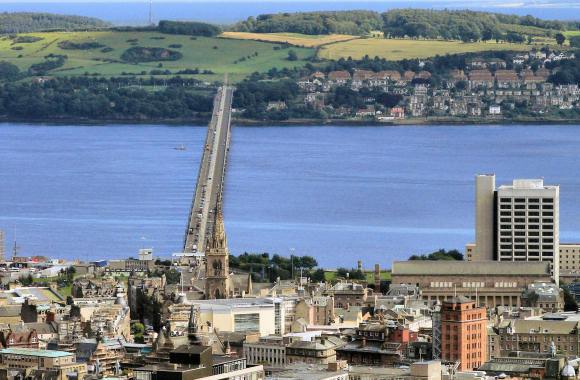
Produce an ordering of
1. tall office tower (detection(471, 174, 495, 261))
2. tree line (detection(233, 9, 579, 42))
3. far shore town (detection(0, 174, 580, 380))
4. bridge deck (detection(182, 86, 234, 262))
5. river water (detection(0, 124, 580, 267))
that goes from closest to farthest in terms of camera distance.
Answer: far shore town (detection(0, 174, 580, 380))
tall office tower (detection(471, 174, 495, 261))
bridge deck (detection(182, 86, 234, 262))
river water (detection(0, 124, 580, 267))
tree line (detection(233, 9, 579, 42))

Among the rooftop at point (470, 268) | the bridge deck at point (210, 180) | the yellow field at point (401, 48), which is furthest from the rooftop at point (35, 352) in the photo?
the yellow field at point (401, 48)

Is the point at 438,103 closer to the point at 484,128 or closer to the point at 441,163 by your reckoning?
the point at 484,128

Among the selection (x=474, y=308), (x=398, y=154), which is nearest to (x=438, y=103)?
(x=398, y=154)

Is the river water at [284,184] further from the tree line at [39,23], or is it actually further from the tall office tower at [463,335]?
the tree line at [39,23]

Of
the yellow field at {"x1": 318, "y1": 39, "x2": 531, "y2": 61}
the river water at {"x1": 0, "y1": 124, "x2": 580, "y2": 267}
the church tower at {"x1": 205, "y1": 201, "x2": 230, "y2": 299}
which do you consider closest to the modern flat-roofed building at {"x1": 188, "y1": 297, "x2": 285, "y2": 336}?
the church tower at {"x1": 205, "y1": 201, "x2": 230, "y2": 299}

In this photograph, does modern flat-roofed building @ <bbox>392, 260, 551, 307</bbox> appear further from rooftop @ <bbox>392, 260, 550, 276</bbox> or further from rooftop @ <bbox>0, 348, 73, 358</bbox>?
rooftop @ <bbox>0, 348, 73, 358</bbox>

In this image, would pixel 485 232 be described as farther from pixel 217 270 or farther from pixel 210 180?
pixel 210 180

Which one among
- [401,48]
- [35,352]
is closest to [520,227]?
[35,352]
